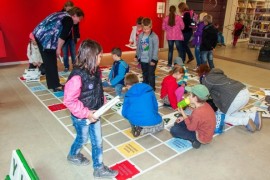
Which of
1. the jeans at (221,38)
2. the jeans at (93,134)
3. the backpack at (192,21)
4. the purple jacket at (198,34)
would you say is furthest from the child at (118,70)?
the jeans at (221,38)

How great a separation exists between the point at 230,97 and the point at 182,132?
848 mm

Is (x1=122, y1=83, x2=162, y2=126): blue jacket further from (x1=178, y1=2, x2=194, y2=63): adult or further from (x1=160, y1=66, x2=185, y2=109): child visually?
(x1=178, y1=2, x2=194, y2=63): adult

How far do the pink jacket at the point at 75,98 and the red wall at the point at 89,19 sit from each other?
4.51 m

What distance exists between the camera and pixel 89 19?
6.25 meters

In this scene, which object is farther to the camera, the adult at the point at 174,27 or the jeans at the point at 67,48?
the adult at the point at 174,27

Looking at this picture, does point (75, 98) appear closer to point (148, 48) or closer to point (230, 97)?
point (230, 97)

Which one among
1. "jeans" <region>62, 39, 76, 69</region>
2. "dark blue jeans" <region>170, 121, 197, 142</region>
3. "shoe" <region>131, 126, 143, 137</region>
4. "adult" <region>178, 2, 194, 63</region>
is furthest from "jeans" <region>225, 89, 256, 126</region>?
"jeans" <region>62, 39, 76, 69</region>

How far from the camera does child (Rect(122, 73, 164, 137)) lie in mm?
2689

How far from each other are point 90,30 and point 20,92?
117 inches

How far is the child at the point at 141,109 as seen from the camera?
8.82 feet

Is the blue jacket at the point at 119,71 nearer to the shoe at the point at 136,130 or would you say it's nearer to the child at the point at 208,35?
the shoe at the point at 136,130

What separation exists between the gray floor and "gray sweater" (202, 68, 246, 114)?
0.36 m

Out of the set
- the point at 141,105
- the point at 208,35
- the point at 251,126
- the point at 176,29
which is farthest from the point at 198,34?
the point at 141,105

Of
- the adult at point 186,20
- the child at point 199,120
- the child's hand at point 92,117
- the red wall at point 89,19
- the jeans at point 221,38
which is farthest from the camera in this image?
the jeans at point 221,38
